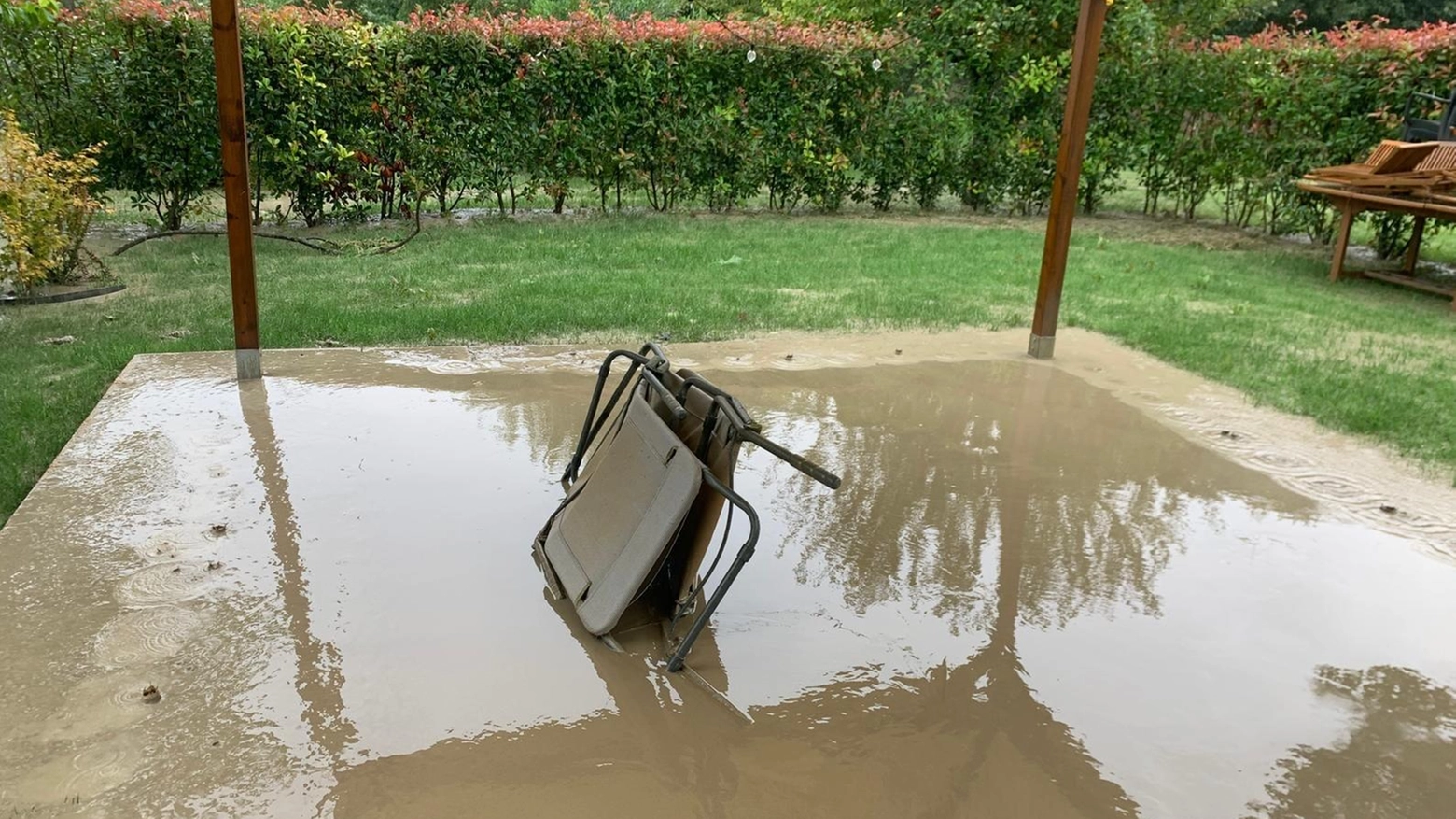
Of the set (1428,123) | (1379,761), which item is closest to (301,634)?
(1379,761)

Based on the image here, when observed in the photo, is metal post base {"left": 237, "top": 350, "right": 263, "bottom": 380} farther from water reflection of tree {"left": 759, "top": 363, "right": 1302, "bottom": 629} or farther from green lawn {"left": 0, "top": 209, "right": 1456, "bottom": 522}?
water reflection of tree {"left": 759, "top": 363, "right": 1302, "bottom": 629}

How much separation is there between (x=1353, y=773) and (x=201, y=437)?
3.93 meters

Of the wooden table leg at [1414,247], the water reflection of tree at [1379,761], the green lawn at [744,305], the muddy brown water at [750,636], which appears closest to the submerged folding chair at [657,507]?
the muddy brown water at [750,636]

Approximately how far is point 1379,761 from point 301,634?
2669 millimetres

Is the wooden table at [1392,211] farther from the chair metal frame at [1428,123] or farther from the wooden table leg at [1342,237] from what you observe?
the chair metal frame at [1428,123]

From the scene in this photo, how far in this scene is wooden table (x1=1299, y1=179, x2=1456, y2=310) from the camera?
25.2ft

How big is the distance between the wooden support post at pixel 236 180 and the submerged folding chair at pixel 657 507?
7.70 ft

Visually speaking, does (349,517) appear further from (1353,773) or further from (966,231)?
(966,231)

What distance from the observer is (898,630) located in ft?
9.35

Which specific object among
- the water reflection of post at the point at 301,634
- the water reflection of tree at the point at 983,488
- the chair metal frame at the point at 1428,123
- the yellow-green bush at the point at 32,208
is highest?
the chair metal frame at the point at 1428,123

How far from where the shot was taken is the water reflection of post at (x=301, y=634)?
229 cm

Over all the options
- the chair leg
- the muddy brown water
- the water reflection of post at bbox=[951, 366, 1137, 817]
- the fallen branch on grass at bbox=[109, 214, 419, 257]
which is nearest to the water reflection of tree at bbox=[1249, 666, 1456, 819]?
the muddy brown water

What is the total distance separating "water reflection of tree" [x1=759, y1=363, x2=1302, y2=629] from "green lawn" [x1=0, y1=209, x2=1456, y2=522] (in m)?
1.07

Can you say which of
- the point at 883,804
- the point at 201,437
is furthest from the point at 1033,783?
the point at 201,437
